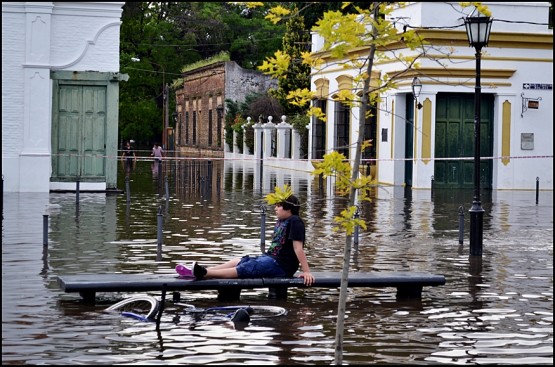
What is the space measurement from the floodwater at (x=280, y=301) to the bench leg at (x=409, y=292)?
0.14 meters

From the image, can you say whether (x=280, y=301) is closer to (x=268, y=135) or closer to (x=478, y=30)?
(x=478, y=30)

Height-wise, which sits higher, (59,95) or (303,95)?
(59,95)

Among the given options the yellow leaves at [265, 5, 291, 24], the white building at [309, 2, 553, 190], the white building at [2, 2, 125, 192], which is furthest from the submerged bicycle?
the white building at [309, 2, 553, 190]

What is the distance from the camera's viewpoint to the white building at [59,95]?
29.4 metres

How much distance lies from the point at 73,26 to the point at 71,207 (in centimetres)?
689

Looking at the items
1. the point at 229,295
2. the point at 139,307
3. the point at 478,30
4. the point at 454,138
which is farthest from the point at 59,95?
the point at 139,307

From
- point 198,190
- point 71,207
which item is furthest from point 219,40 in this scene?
point 71,207

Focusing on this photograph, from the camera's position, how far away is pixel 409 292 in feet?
42.0

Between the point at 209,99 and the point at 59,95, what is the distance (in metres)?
50.6

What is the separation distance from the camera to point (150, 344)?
31.8 ft

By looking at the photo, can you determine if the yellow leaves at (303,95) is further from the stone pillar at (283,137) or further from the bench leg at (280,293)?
the stone pillar at (283,137)

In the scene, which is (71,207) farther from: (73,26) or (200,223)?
(73,26)

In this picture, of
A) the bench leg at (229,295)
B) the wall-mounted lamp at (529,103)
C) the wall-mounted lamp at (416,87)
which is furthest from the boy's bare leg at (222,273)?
the wall-mounted lamp at (529,103)

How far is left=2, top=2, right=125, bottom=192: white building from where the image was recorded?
96.4ft
